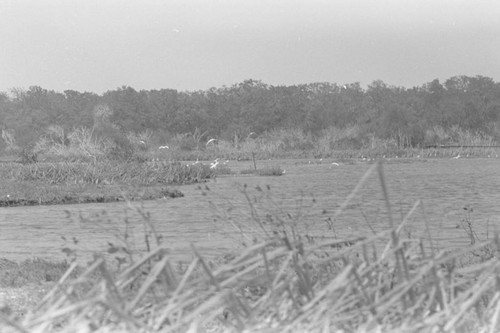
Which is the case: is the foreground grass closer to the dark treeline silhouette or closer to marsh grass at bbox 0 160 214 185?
marsh grass at bbox 0 160 214 185

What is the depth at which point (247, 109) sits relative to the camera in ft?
356

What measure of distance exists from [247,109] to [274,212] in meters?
97.5

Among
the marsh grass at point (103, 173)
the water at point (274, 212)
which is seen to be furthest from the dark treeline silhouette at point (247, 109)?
the marsh grass at point (103, 173)

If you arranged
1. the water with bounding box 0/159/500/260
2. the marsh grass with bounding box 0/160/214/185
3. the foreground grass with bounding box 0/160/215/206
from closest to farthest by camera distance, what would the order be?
the water with bounding box 0/159/500/260 < the foreground grass with bounding box 0/160/215/206 < the marsh grass with bounding box 0/160/214/185

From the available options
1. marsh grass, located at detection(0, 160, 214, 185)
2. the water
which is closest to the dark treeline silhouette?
the water

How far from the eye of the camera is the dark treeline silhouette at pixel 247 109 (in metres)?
99.4

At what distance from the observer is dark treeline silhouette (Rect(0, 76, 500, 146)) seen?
99375 millimetres

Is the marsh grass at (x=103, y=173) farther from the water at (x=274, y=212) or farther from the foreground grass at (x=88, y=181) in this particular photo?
the water at (x=274, y=212)

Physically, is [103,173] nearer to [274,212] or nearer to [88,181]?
[88,181]

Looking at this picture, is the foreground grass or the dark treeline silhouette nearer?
the foreground grass

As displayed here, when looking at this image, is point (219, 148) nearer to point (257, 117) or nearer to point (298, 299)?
point (257, 117)

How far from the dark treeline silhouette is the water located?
163 feet

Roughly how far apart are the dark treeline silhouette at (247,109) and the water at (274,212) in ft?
163

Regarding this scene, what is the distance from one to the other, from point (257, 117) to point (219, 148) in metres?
25.8
